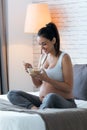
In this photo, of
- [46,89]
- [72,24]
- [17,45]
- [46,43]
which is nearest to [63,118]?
[46,89]

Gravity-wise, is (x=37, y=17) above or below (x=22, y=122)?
above

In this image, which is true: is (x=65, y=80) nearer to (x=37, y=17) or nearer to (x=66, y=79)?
(x=66, y=79)

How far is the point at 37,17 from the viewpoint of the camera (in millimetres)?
3941

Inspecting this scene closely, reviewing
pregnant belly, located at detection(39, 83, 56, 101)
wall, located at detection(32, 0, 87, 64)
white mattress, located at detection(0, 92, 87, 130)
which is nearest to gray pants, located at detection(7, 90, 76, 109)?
pregnant belly, located at detection(39, 83, 56, 101)

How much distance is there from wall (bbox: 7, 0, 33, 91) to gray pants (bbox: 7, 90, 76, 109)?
1431 millimetres

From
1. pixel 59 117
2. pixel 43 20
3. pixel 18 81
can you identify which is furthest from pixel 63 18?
pixel 59 117

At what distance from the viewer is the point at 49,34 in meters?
2.84

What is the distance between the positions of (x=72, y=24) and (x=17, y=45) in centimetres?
75

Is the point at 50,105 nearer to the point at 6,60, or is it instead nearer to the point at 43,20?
the point at 43,20

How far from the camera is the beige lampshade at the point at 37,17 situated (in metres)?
3.93

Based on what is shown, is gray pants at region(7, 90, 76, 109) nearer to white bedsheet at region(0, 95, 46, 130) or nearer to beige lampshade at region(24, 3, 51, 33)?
white bedsheet at region(0, 95, 46, 130)

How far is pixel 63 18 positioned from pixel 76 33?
0.26m

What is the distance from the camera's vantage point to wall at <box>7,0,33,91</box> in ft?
14.0

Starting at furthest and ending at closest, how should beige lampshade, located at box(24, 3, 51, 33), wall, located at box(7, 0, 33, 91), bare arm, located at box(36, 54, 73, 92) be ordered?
wall, located at box(7, 0, 33, 91) < beige lampshade, located at box(24, 3, 51, 33) < bare arm, located at box(36, 54, 73, 92)
